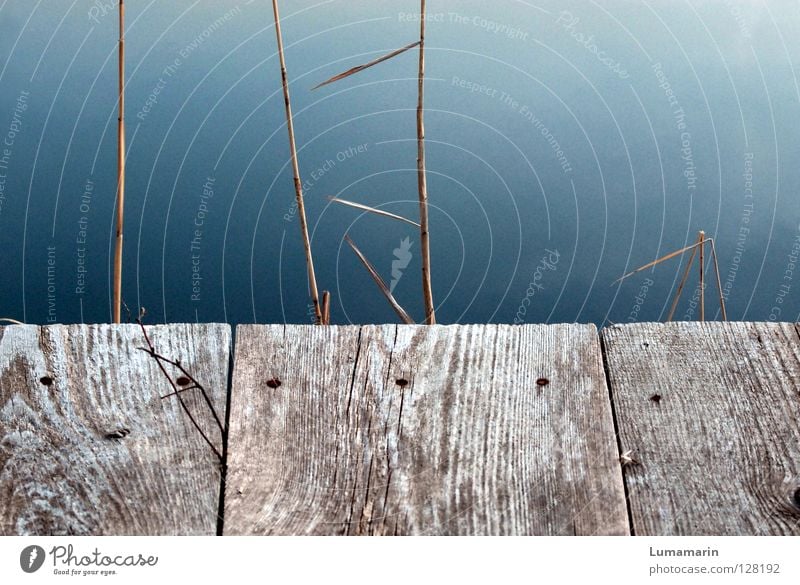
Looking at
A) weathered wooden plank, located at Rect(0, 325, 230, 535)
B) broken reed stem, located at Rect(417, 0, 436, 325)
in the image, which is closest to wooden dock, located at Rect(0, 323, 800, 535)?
weathered wooden plank, located at Rect(0, 325, 230, 535)

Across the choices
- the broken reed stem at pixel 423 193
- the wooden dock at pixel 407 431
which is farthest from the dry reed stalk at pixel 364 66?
the wooden dock at pixel 407 431

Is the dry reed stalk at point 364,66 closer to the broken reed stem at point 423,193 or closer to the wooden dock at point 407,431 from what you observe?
the broken reed stem at point 423,193

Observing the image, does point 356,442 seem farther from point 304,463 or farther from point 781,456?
point 781,456

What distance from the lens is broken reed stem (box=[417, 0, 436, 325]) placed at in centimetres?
188

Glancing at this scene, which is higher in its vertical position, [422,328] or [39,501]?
[422,328]

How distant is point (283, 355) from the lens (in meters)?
1.36

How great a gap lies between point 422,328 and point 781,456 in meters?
0.61

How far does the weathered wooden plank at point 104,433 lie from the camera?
1176mm
